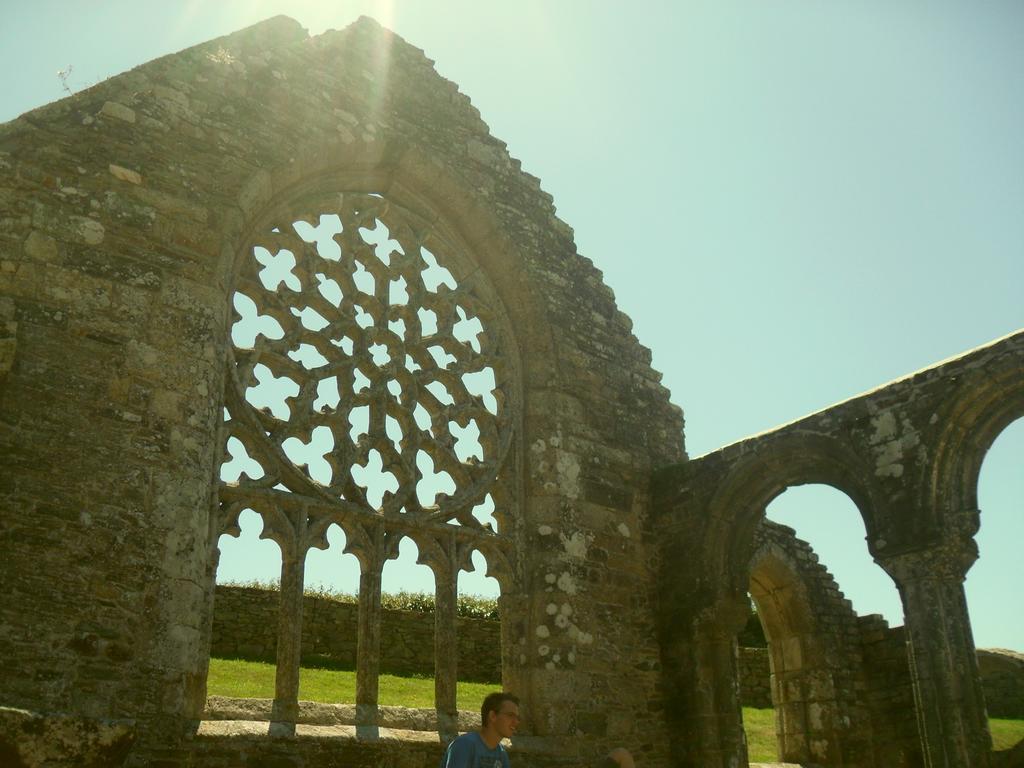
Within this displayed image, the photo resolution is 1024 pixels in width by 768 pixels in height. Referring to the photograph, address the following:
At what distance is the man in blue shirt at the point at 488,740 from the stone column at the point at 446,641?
278cm

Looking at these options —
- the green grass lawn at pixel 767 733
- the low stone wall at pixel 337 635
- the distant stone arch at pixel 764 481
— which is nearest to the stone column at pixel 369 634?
the distant stone arch at pixel 764 481

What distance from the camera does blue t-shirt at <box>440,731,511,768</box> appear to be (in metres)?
4.02

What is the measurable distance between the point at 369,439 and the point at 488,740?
11.9ft

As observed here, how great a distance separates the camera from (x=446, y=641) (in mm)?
7250

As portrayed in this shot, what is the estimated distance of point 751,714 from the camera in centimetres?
1410

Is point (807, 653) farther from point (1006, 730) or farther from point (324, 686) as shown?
point (324, 686)

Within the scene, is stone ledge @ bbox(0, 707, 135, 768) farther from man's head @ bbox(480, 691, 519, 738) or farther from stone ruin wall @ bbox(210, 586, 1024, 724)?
stone ruin wall @ bbox(210, 586, 1024, 724)

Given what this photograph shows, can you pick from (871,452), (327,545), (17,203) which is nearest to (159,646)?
(327,545)

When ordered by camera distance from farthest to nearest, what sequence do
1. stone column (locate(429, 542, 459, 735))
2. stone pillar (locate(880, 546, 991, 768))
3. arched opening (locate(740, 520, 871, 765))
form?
arched opening (locate(740, 520, 871, 765)) < stone column (locate(429, 542, 459, 735)) < stone pillar (locate(880, 546, 991, 768))

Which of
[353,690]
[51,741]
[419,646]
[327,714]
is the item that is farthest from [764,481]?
[419,646]

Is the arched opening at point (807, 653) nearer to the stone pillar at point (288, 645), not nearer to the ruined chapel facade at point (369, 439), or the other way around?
the ruined chapel facade at point (369, 439)

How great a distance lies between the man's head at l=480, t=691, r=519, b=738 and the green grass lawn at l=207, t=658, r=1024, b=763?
5.93m

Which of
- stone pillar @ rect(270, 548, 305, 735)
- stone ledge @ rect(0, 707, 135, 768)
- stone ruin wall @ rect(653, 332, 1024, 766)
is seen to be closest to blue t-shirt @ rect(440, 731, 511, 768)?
stone ledge @ rect(0, 707, 135, 768)

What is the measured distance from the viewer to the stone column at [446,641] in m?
6.98
